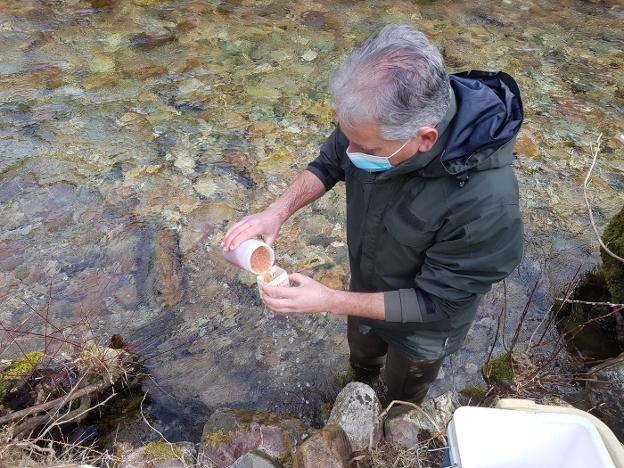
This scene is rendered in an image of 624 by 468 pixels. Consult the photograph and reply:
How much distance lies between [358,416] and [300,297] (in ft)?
3.52

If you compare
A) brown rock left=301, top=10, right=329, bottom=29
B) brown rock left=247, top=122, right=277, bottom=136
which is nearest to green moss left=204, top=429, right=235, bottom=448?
brown rock left=247, top=122, right=277, bottom=136

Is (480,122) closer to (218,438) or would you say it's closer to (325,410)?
(218,438)

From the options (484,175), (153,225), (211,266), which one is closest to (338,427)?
(484,175)

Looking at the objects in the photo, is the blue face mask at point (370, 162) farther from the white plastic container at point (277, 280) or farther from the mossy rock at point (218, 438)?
the mossy rock at point (218, 438)

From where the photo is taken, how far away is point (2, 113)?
17.8 ft

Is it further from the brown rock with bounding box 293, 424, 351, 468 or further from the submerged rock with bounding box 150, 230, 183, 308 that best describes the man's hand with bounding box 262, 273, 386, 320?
the submerged rock with bounding box 150, 230, 183, 308

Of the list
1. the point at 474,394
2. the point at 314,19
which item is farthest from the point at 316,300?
the point at 314,19

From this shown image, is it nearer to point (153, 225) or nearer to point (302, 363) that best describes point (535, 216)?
point (302, 363)

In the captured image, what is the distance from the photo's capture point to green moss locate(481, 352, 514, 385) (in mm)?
3099

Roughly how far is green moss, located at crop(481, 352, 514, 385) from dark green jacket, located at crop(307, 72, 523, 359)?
95 centimetres

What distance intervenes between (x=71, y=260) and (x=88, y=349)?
4.60ft

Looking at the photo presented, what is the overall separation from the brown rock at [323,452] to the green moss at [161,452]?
0.63m

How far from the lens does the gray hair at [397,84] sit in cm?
171

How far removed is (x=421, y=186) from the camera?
201 centimetres
